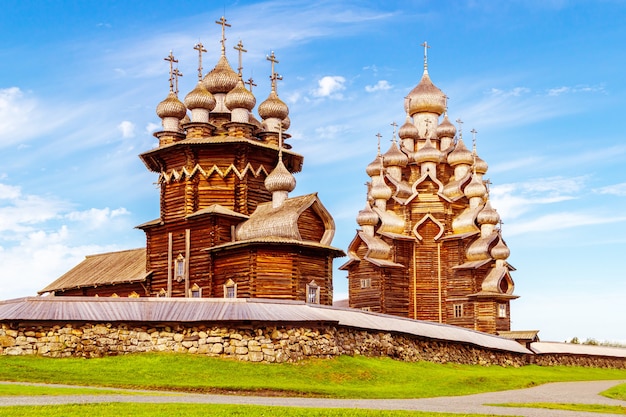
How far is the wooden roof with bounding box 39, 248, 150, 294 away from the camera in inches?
1729

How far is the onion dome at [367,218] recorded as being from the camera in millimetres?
54625

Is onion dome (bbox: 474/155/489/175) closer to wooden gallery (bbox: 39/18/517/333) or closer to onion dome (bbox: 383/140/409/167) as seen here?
wooden gallery (bbox: 39/18/517/333)

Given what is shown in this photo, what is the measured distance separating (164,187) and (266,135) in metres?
5.59

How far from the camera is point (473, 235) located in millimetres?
54250

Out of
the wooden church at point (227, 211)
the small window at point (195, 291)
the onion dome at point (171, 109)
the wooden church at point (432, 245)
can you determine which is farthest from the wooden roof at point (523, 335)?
the onion dome at point (171, 109)

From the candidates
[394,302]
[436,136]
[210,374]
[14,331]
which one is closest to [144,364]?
[210,374]

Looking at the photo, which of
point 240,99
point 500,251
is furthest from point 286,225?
point 500,251

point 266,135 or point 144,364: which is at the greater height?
point 266,135

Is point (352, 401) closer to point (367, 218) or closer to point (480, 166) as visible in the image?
point (367, 218)

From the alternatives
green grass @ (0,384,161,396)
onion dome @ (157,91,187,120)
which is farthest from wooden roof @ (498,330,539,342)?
green grass @ (0,384,161,396)

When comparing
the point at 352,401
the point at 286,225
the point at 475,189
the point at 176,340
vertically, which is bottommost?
the point at 352,401

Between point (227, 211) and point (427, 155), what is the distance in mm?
22628

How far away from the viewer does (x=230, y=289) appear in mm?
37125

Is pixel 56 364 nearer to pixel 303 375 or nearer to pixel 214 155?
pixel 303 375
